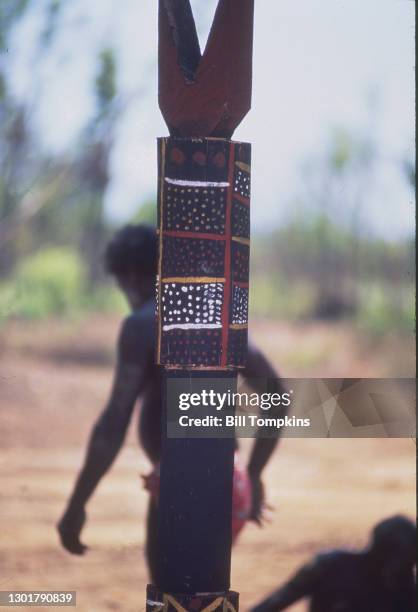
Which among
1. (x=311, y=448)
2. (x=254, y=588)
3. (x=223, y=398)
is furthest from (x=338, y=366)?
(x=223, y=398)

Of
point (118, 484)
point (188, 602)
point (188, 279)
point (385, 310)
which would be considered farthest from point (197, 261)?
point (385, 310)

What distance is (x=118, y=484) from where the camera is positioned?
7711 mm

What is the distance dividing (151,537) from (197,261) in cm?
149

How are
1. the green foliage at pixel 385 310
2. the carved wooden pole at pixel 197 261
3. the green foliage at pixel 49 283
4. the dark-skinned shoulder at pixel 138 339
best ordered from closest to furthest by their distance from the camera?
the carved wooden pole at pixel 197 261 → the dark-skinned shoulder at pixel 138 339 → the green foliage at pixel 385 310 → the green foliage at pixel 49 283

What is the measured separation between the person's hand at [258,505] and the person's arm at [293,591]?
1.90 ft

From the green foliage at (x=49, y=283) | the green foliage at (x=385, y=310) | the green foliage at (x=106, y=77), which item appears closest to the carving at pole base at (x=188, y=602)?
the green foliage at (x=106, y=77)

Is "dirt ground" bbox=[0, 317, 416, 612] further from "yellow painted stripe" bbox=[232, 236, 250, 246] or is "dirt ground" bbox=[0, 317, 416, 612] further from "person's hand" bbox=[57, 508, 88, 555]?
"yellow painted stripe" bbox=[232, 236, 250, 246]

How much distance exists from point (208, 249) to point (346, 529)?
4.79m

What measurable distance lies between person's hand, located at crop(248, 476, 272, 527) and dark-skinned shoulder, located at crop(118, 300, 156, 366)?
56 cm

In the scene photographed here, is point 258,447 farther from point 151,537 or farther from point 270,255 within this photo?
point 270,255

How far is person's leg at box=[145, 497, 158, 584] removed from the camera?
3.12 metres

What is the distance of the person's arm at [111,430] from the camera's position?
2855mm

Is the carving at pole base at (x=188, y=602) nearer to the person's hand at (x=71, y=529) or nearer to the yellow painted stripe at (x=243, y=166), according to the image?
the person's hand at (x=71, y=529)

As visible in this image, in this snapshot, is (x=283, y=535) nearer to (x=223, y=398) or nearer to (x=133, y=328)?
(x=133, y=328)
